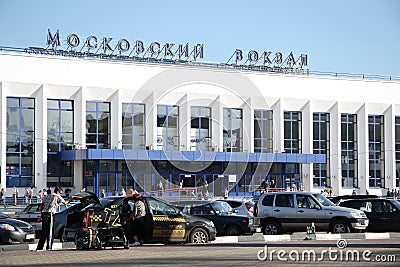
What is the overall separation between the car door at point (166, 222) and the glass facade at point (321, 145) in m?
47.0

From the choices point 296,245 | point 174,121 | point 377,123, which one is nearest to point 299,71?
point 377,123

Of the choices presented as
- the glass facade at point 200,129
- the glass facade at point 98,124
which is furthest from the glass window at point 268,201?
the glass facade at point 200,129

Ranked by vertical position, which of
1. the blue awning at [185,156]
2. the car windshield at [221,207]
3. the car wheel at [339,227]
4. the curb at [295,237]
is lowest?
the curb at [295,237]

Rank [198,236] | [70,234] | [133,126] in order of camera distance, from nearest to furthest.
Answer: [198,236]
[70,234]
[133,126]

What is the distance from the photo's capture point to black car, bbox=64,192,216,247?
70.3ft

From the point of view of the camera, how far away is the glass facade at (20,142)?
185 ft

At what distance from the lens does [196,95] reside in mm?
62969

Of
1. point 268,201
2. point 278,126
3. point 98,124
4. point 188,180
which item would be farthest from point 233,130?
point 268,201

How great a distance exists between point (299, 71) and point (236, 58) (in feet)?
20.2

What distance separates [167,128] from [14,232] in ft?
130

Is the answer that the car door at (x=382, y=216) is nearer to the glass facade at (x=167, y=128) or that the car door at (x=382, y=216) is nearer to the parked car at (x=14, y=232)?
the parked car at (x=14, y=232)

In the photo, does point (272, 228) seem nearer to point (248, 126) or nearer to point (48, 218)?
point (48, 218)

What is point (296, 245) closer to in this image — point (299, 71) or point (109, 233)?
point (109, 233)

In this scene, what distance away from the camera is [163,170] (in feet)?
201
